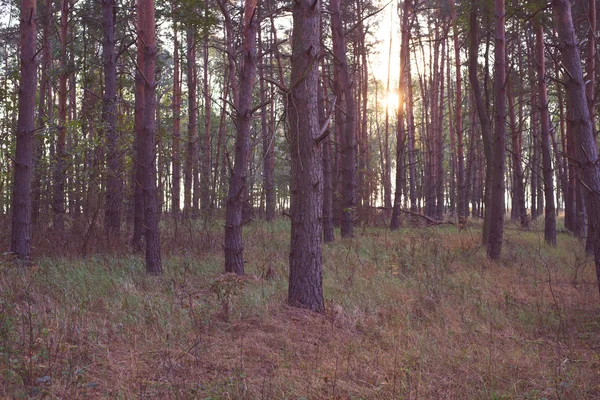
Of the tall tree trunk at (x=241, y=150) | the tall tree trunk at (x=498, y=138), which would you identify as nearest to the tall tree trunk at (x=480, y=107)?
the tall tree trunk at (x=498, y=138)

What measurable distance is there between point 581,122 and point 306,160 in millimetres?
3261

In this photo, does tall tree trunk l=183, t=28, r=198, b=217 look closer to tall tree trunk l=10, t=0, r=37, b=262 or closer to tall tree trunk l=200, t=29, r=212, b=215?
tall tree trunk l=200, t=29, r=212, b=215

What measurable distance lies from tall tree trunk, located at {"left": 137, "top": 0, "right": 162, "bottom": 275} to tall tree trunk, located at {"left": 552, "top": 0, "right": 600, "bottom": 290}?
5.79m

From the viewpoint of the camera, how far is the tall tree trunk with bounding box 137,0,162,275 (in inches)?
291

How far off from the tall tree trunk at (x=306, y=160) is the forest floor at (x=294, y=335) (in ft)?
1.14

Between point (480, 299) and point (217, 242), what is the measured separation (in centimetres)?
600

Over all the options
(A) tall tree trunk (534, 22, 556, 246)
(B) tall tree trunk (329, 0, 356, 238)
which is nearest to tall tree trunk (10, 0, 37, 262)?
(B) tall tree trunk (329, 0, 356, 238)

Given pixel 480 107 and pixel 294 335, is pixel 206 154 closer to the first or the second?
pixel 480 107

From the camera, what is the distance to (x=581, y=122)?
5.47m

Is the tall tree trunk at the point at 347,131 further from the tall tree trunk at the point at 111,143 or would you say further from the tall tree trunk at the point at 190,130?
the tall tree trunk at the point at 111,143

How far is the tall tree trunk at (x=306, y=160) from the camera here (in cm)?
525

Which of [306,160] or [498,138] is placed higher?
[498,138]

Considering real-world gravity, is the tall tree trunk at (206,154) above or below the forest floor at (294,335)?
above

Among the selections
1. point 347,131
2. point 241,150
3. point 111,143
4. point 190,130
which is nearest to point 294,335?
point 241,150
